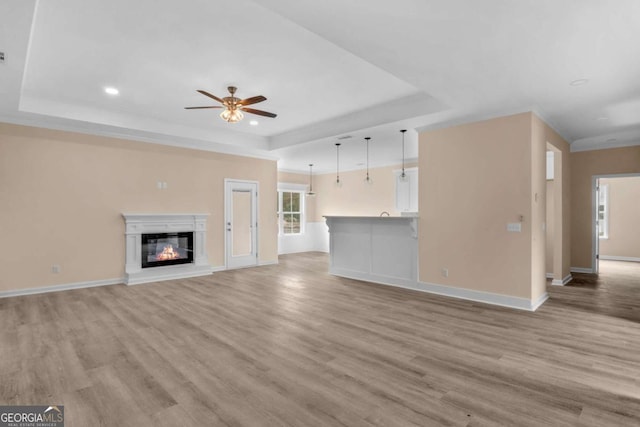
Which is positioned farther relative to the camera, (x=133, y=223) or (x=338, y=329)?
(x=133, y=223)

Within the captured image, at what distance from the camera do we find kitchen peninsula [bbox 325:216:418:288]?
550 centimetres

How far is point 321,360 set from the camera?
108 inches

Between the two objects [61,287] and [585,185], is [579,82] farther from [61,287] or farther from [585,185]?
[61,287]

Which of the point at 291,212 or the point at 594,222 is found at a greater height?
the point at 291,212

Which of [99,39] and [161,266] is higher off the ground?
[99,39]

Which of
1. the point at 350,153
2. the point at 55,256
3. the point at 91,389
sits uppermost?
the point at 350,153

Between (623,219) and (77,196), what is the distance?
12593 mm

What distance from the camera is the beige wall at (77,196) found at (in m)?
4.99

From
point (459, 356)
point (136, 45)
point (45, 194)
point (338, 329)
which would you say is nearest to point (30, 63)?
point (136, 45)

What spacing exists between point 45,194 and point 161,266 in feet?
7.22

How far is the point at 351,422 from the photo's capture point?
1.93 m

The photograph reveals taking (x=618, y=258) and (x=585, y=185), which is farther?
(x=618, y=258)

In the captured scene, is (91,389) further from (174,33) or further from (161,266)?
(161,266)

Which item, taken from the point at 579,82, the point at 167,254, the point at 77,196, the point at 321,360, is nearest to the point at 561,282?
the point at 579,82
